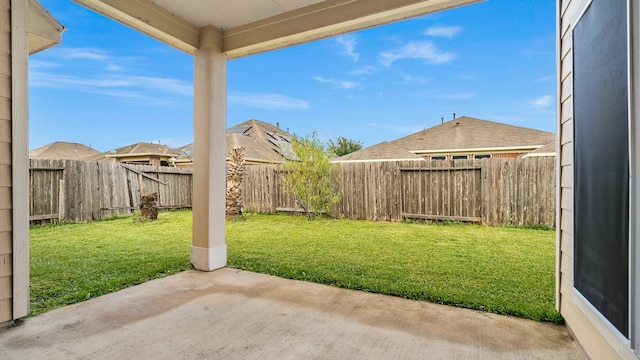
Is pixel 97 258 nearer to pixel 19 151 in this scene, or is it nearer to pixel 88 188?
pixel 19 151

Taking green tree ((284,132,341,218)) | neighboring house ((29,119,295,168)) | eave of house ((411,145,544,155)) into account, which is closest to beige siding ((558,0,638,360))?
green tree ((284,132,341,218))

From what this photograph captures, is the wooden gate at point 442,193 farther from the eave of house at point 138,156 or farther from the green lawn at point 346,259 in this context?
the eave of house at point 138,156

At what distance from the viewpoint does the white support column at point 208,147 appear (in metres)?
3.49

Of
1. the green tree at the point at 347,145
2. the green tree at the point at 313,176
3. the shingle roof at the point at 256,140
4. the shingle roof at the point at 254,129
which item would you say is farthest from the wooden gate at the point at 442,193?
the green tree at the point at 347,145

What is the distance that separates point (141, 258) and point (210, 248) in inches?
48.6

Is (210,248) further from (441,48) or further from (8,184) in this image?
(441,48)

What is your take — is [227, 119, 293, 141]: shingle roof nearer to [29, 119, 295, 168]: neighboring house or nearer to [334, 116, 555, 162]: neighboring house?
[29, 119, 295, 168]: neighboring house

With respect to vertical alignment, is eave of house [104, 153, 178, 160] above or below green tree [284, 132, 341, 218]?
above

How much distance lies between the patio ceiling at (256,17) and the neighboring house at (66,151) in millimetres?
20393

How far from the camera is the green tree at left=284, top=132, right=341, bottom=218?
26.1ft

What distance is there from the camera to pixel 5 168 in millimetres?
2098

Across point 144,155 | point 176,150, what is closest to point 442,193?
point 144,155

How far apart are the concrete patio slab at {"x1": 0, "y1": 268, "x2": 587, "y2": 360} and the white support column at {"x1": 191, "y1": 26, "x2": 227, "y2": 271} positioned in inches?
30.0

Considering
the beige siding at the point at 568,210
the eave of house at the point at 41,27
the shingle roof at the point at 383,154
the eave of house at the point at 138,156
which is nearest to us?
the beige siding at the point at 568,210
